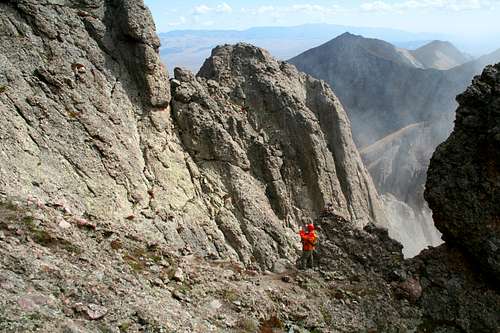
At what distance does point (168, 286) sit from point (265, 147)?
2910 cm

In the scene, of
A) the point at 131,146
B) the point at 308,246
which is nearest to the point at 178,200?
the point at 131,146

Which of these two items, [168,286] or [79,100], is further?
[79,100]

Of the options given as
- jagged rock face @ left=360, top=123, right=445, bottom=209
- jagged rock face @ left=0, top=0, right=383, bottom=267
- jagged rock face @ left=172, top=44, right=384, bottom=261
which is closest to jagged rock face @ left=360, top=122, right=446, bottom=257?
jagged rock face @ left=360, top=123, right=445, bottom=209

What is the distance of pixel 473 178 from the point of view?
89.2 ft

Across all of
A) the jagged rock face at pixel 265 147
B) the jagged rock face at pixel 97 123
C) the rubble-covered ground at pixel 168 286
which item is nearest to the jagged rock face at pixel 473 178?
the rubble-covered ground at pixel 168 286

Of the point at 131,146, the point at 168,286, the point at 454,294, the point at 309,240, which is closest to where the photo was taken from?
the point at 168,286

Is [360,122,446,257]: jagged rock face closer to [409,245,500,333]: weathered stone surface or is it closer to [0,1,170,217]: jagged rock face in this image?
[409,245,500,333]: weathered stone surface

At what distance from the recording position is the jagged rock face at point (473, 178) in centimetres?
2620

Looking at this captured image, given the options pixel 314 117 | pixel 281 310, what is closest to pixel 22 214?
pixel 281 310

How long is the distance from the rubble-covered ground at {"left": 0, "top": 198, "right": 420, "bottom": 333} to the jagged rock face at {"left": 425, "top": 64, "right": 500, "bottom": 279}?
4.21 metres

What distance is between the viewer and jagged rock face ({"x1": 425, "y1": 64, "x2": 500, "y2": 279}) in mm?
26203

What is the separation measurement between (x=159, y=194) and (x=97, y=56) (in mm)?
13364

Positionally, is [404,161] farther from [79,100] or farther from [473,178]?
[79,100]

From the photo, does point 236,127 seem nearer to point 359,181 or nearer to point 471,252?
point 359,181
